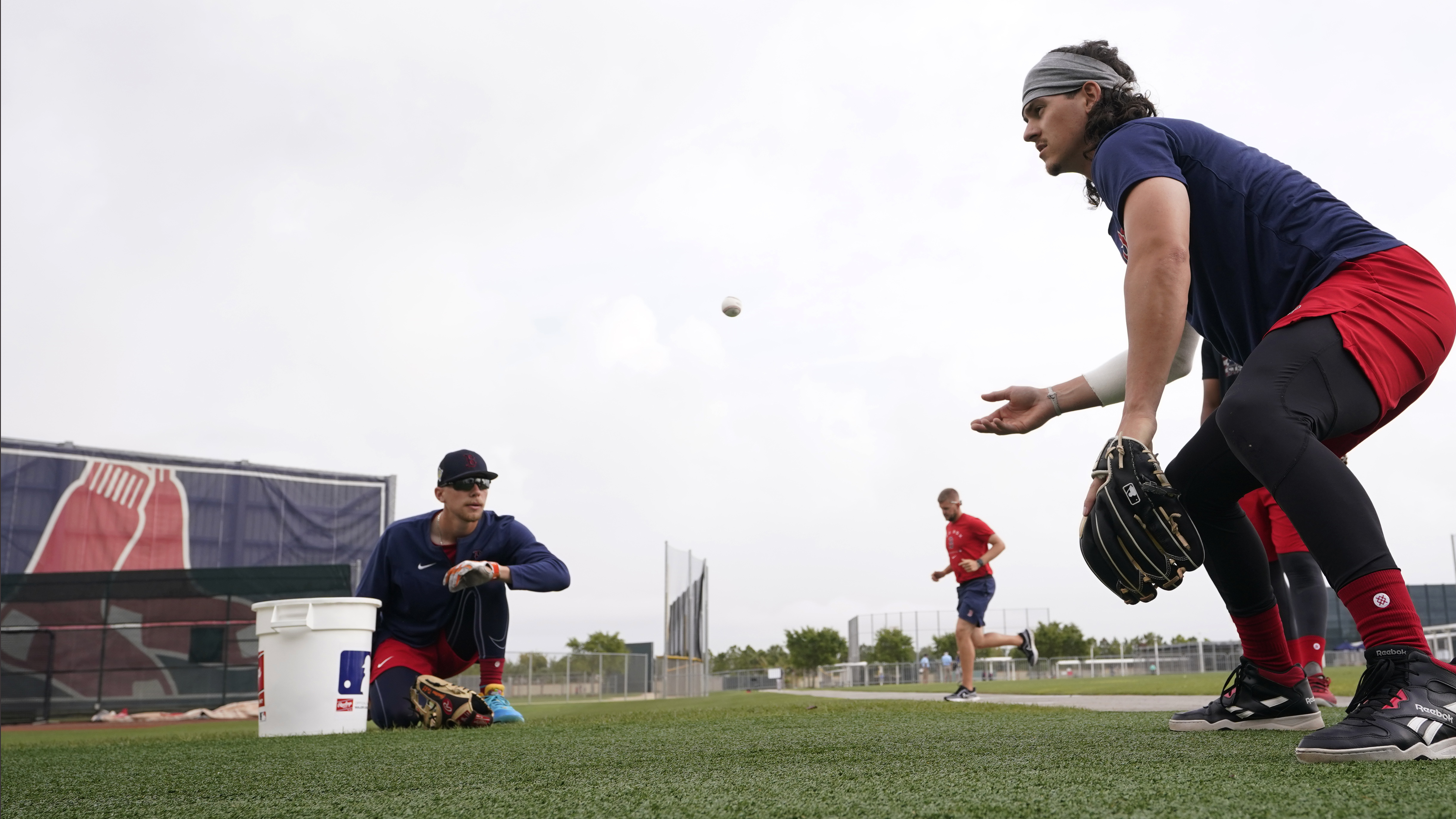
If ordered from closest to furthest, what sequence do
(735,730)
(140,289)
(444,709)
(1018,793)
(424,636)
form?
(1018,793), (735,730), (444,709), (424,636), (140,289)

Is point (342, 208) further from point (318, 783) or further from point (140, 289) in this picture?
point (318, 783)

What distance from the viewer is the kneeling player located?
496 centimetres

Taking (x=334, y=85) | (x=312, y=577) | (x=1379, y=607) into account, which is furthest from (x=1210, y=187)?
(x=312, y=577)

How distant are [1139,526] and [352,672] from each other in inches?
157

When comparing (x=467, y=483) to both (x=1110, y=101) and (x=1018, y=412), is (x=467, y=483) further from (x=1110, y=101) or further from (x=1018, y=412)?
(x=1110, y=101)

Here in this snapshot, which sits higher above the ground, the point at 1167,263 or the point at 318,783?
the point at 1167,263

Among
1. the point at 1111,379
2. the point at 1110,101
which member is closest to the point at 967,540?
the point at 1111,379

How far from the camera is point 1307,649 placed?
428cm

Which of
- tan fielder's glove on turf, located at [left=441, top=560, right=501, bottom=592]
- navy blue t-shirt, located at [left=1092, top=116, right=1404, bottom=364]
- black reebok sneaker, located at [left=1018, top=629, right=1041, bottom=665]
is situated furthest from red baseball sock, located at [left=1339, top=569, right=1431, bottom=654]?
black reebok sneaker, located at [left=1018, top=629, right=1041, bottom=665]

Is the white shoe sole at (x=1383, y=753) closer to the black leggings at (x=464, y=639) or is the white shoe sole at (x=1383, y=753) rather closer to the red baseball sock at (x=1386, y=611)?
the red baseball sock at (x=1386, y=611)

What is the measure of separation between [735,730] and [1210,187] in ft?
7.96

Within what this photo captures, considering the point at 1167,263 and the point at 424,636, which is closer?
the point at 1167,263

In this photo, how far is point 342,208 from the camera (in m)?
13.5

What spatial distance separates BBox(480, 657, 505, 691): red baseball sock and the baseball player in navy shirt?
13.5 feet
